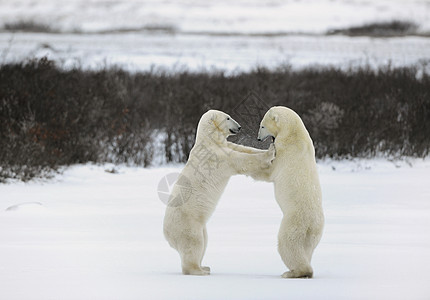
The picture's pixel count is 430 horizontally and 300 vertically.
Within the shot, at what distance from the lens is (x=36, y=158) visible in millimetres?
9680

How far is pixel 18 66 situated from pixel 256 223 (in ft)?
23.2

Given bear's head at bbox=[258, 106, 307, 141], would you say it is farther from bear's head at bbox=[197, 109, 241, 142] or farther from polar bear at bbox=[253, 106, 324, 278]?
bear's head at bbox=[197, 109, 241, 142]

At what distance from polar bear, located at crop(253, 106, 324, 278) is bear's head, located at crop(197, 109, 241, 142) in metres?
0.30

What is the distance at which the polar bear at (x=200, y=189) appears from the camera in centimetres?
407

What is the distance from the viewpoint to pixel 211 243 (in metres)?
5.50

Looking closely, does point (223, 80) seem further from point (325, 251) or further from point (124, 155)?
point (325, 251)

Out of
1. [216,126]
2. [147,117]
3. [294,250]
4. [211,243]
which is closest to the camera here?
[294,250]

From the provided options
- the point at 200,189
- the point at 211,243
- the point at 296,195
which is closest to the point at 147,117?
the point at 211,243

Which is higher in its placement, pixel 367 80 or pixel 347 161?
pixel 367 80

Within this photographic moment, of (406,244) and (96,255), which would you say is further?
(406,244)

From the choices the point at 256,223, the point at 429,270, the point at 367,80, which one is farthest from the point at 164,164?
the point at 429,270

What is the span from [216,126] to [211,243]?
60.7 inches

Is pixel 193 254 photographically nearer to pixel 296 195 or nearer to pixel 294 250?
pixel 294 250

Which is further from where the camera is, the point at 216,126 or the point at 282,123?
the point at 216,126
